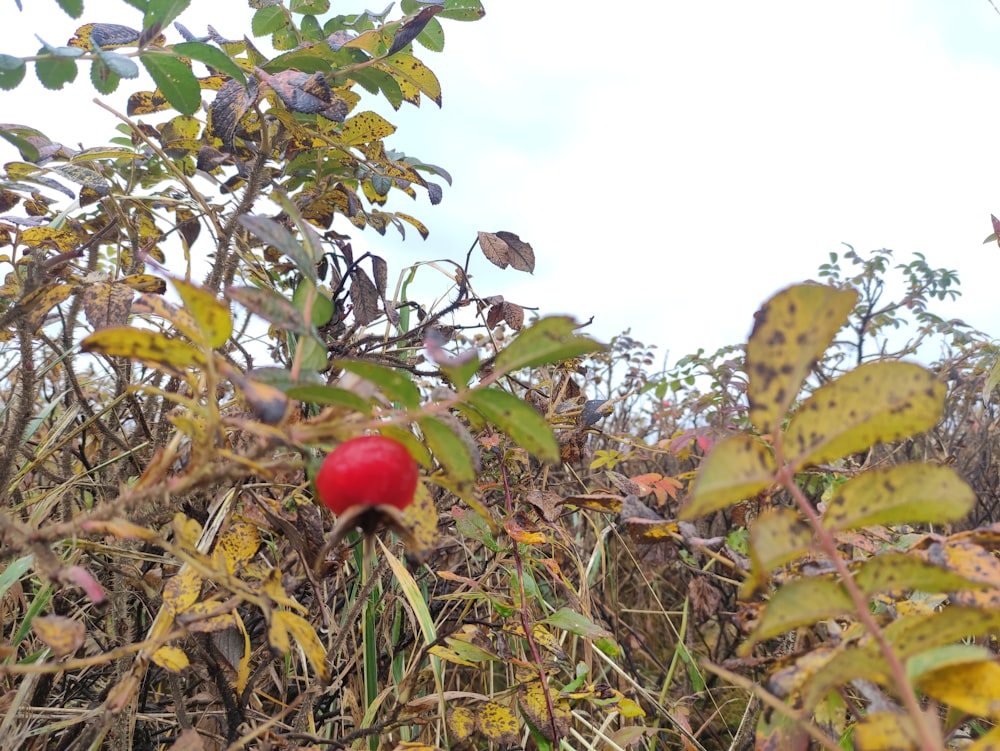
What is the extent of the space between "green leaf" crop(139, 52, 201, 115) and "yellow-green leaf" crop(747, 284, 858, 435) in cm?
72

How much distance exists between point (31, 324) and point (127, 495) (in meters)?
0.50

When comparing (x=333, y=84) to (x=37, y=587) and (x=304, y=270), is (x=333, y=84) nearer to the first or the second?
(x=304, y=270)

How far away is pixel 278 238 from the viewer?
1.56 feet

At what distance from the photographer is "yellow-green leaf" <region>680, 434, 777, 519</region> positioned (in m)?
0.37

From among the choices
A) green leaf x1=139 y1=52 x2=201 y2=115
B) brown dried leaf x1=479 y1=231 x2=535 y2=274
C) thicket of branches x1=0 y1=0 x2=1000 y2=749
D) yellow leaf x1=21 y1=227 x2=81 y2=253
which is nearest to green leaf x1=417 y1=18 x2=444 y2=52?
thicket of branches x1=0 y1=0 x2=1000 y2=749

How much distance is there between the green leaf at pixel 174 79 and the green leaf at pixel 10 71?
12 cm

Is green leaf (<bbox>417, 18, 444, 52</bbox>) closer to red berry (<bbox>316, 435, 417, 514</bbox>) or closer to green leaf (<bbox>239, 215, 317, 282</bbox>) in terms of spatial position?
green leaf (<bbox>239, 215, 317, 282</bbox>)

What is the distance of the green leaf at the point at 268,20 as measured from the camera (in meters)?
1.05

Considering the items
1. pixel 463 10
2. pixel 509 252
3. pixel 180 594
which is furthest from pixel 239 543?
pixel 463 10

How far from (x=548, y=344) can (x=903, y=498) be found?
242 millimetres

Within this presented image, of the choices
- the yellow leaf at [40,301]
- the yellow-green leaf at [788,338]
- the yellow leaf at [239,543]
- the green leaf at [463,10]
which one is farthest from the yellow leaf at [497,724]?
the green leaf at [463,10]

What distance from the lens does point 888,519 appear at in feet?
1.34

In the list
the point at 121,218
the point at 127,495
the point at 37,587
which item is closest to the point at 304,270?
the point at 127,495

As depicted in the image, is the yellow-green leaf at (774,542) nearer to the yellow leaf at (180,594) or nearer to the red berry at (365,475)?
the red berry at (365,475)
